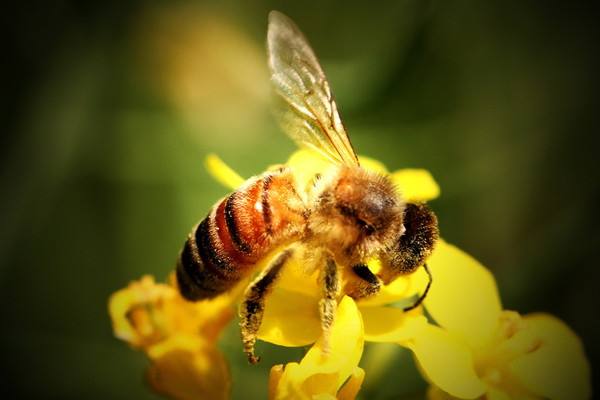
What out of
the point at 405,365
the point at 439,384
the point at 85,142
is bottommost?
the point at 405,365

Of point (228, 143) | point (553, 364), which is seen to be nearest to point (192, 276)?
point (553, 364)

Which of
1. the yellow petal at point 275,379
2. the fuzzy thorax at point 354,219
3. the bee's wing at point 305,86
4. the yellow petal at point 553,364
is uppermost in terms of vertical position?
the bee's wing at point 305,86

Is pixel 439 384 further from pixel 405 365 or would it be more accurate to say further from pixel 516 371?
pixel 405 365

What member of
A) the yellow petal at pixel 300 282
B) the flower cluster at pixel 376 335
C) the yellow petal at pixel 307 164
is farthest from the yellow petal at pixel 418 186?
the yellow petal at pixel 300 282

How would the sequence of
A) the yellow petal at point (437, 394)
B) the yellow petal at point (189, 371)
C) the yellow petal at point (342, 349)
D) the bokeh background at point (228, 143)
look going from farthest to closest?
the bokeh background at point (228, 143) < the yellow petal at point (189, 371) < the yellow petal at point (437, 394) < the yellow petal at point (342, 349)

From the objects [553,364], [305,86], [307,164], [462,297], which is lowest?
[553,364]

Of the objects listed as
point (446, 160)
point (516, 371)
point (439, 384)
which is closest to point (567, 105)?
point (446, 160)

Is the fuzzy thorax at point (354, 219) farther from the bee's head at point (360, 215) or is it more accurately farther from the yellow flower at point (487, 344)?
the yellow flower at point (487, 344)

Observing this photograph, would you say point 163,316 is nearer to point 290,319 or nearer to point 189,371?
point 189,371
